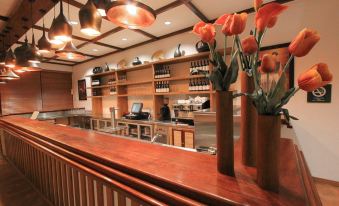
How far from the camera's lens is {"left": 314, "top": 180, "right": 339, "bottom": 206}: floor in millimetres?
2188

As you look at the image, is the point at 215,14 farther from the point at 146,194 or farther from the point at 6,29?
the point at 6,29

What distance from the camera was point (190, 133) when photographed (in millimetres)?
3191

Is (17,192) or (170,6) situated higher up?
(170,6)

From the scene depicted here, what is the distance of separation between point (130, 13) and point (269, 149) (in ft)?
4.33

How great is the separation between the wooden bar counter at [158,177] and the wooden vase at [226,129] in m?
0.04

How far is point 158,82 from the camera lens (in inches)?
163

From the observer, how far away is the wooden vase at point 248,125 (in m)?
0.68

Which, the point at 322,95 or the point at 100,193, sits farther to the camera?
the point at 322,95

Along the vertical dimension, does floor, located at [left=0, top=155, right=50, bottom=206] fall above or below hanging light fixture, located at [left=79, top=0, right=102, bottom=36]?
below

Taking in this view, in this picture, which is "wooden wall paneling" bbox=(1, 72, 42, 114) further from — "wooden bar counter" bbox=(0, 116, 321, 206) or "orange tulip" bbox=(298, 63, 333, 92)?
"orange tulip" bbox=(298, 63, 333, 92)

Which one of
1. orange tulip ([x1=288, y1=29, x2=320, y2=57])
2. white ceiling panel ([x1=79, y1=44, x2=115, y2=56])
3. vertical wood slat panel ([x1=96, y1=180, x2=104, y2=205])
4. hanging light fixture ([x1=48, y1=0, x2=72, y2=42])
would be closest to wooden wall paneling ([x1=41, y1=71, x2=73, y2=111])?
white ceiling panel ([x1=79, y1=44, x2=115, y2=56])

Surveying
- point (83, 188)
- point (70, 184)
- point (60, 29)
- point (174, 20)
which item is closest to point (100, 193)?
point (83, 188)

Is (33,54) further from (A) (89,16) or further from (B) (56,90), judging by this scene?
(B) (56,90)

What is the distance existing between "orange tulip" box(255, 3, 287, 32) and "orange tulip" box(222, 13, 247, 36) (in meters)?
0.04
